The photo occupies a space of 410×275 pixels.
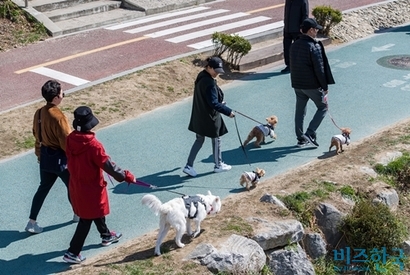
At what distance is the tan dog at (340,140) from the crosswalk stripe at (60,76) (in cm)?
534

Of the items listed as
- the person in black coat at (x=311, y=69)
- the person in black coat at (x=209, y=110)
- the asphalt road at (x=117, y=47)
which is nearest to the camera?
the person in black coat at (x=209, y=110)

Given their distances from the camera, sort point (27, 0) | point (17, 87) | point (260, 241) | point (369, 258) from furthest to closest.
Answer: point (27, 0)
point (17, 87)
point (369, 258)
point (260, 241)

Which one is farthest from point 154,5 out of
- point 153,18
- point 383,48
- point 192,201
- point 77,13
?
point 192,201

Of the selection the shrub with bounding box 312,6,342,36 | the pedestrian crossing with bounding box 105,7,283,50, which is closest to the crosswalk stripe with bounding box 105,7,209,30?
the pedestrian crossing with bounding box 105,7,283,50

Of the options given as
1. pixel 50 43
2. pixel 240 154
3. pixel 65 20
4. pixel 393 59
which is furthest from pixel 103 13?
pixel 240 154

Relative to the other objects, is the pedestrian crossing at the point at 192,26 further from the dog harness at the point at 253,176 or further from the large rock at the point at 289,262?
the large rock at the point at 289,262

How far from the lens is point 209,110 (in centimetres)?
949

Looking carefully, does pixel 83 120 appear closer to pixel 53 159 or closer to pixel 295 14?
pixel 53 159

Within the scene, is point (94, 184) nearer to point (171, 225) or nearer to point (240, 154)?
point (171, 225)

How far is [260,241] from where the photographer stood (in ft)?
25.6

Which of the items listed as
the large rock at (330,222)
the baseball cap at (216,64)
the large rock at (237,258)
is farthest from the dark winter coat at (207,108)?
the large rock at (237,258)

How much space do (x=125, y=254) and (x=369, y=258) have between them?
3.14 meters

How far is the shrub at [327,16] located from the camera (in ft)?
54.6

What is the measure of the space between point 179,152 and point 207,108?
1464mm
